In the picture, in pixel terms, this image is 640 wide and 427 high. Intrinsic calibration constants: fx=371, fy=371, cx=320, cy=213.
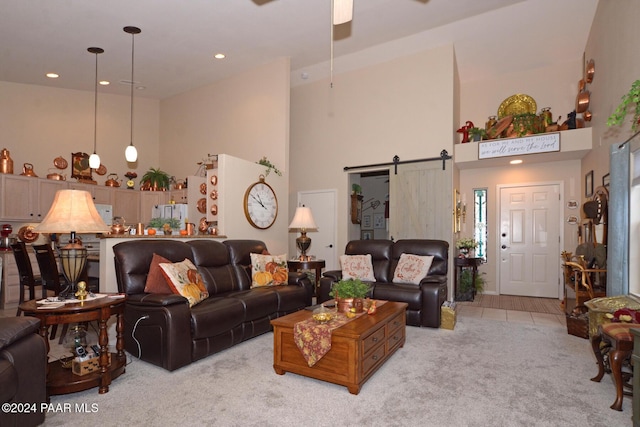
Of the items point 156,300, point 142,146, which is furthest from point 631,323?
point 142,146

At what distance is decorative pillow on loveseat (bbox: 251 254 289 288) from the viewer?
4.36 metres

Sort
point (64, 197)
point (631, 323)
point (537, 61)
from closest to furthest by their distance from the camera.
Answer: point (631, 323)
point (64, 197)
point (537, 61)

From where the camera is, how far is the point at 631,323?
258 cm

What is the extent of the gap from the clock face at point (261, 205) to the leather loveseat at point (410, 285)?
4.57 ft

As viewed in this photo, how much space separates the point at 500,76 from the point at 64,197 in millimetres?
7125

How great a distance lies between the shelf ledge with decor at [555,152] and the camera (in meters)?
5.25

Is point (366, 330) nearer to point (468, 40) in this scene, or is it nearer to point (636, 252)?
point (636, 252)

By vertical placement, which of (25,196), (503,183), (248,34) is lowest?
(25,196)

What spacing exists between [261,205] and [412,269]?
2472mm

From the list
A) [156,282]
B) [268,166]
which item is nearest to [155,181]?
[268,166]

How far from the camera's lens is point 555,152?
547 centimetres

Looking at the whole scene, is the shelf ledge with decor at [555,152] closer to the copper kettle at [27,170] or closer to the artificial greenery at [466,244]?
the artificial greenery at [466,244]

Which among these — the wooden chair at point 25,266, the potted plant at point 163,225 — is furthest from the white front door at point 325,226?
the wooden chair at point 25,266

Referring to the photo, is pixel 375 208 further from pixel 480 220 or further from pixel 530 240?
pixel 530 240
